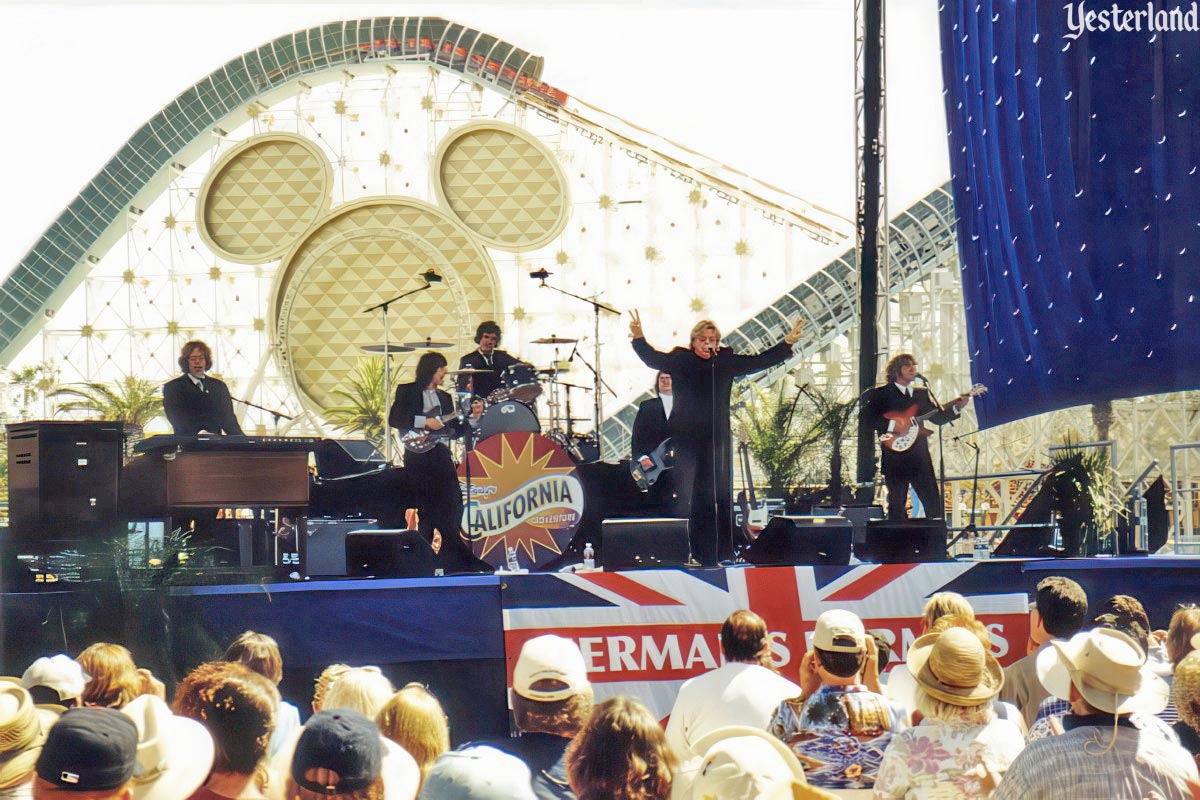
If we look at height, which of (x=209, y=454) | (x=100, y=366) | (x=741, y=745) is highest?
(x=100, y=366)

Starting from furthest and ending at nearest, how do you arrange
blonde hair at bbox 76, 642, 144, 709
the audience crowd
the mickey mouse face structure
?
the mickey mouse face structure, blonde hair at bbox 76, 642, 144, 709, the audience crowd

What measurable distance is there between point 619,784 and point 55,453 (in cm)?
443

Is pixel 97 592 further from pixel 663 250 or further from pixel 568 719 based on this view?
pixel 663 250

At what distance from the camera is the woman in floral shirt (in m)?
3.06

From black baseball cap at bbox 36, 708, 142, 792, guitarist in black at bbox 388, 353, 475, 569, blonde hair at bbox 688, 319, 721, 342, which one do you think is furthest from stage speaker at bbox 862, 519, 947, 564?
black baseball cap at bbox 36, 708, 142, 792

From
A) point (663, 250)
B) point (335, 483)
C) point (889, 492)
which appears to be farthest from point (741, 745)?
point (663, 250)

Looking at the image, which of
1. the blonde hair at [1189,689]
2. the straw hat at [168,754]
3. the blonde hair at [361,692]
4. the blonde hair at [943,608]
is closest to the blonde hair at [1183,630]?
the blonde hair at [943,608]

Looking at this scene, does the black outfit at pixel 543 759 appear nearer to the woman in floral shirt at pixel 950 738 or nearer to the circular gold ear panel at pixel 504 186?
the woman in floral shirt at pixel 950 738

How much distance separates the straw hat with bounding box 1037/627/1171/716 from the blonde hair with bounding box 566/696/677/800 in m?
0.94

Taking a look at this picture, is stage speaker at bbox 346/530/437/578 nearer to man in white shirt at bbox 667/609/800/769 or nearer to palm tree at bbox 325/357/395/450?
man in white shirt at bbox 667/609/800/769

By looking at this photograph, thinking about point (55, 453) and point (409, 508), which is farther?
point (409, 508)

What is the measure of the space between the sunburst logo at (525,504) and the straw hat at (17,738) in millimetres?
4719

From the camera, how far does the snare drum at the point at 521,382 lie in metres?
8.02

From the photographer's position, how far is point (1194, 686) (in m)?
3.22
